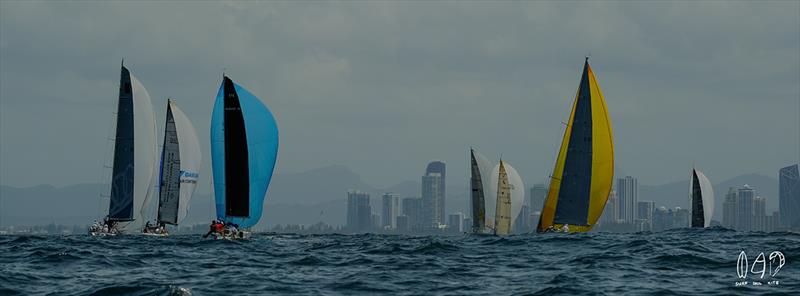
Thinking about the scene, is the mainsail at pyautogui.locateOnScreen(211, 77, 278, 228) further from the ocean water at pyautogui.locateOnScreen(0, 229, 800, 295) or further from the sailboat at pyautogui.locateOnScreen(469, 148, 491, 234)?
the sailboat at pyautogui.locateOnScreen(469, 148, 491, 234)

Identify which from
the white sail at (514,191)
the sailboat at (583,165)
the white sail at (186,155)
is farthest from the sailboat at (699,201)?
the white sail at (186,155)

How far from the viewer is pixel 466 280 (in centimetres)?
3309

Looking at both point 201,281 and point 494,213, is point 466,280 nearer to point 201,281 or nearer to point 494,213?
point 201,281

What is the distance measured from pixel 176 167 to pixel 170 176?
→ 0.79 metres

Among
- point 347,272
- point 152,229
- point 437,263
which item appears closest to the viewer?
point 347,272

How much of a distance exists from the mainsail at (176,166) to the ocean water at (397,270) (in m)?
28.2

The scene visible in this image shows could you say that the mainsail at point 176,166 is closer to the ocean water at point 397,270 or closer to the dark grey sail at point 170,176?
the dark grey sail at point 170,176

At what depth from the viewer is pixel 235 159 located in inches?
2402

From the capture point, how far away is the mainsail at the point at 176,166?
76.7m

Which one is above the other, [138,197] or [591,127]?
[591,127]

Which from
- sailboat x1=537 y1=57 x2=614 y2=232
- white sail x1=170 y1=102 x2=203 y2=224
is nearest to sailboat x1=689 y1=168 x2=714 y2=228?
sailboat x1=537 y1=57 x2=614 y2=232

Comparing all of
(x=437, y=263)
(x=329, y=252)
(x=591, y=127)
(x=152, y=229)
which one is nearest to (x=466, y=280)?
(x=437, y=263)

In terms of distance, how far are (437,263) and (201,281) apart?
8835 mm

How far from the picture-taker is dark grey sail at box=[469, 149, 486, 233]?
102m
